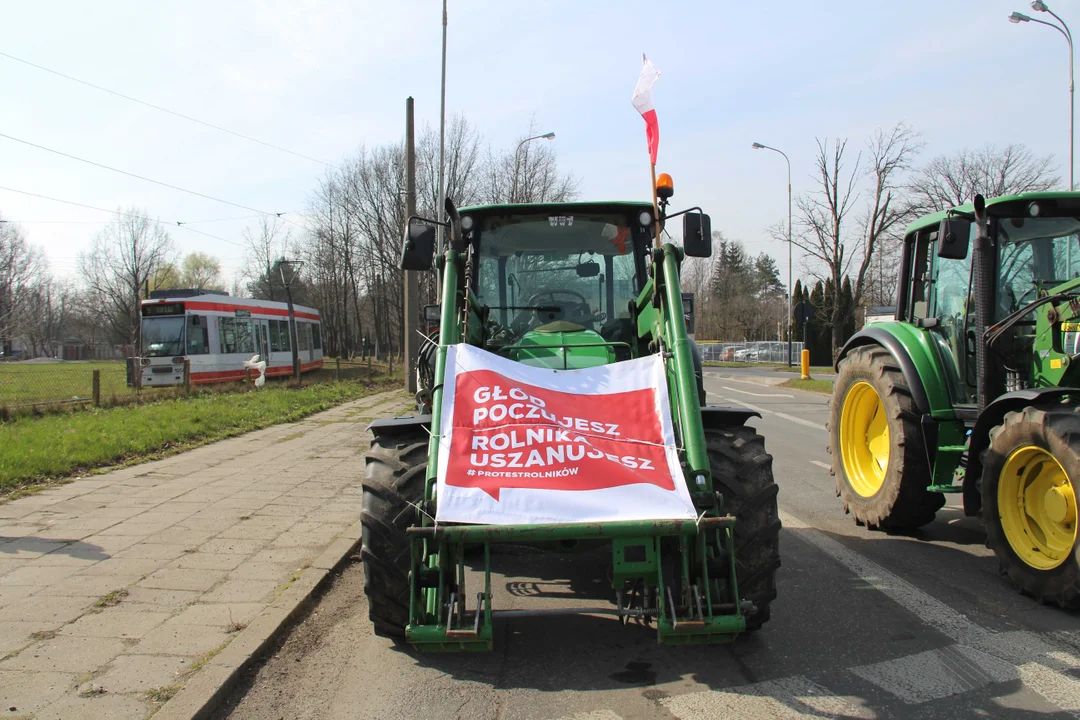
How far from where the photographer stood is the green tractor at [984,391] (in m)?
4.45

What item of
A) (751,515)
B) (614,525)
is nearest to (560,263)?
(751,515)

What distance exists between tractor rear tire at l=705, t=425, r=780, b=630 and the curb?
2.40 meters

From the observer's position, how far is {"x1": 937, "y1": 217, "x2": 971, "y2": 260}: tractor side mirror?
17.6 feet

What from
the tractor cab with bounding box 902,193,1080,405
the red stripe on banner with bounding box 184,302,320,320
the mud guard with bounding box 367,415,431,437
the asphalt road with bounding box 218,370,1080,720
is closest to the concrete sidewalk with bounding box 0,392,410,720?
the asphalt road with bounding box 218,370,1080,720

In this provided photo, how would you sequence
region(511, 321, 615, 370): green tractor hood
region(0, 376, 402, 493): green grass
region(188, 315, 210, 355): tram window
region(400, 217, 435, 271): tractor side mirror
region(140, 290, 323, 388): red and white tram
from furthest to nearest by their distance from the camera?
region(188, 315, 210, 355): tram window
region(140, 290, 323, 388): red and white tram
region(0, 376, 402, 493): green grass
region(400, 217, 435, 271): tractor side mirror
region(511, 321, 615, 370): green tractor hood

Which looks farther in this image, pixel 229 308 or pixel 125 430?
pixel 229 308

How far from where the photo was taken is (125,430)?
11.3 metres

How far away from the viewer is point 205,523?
647 cm

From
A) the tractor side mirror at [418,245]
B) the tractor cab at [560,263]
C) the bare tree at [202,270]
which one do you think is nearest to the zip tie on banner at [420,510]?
the tractor side mirror at [418,245]

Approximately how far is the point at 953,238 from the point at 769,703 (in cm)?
367

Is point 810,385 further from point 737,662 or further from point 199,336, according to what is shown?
point 737,662

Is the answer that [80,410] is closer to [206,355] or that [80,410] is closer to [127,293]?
[206,355]

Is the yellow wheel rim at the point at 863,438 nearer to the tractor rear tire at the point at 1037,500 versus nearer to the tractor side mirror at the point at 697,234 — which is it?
the tractor rear tire at the point at 1037,500

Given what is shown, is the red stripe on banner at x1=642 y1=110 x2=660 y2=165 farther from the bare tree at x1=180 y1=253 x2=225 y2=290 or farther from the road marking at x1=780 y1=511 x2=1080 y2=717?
the bare tree at x1=180 y1=253 x2=225 y2=290
